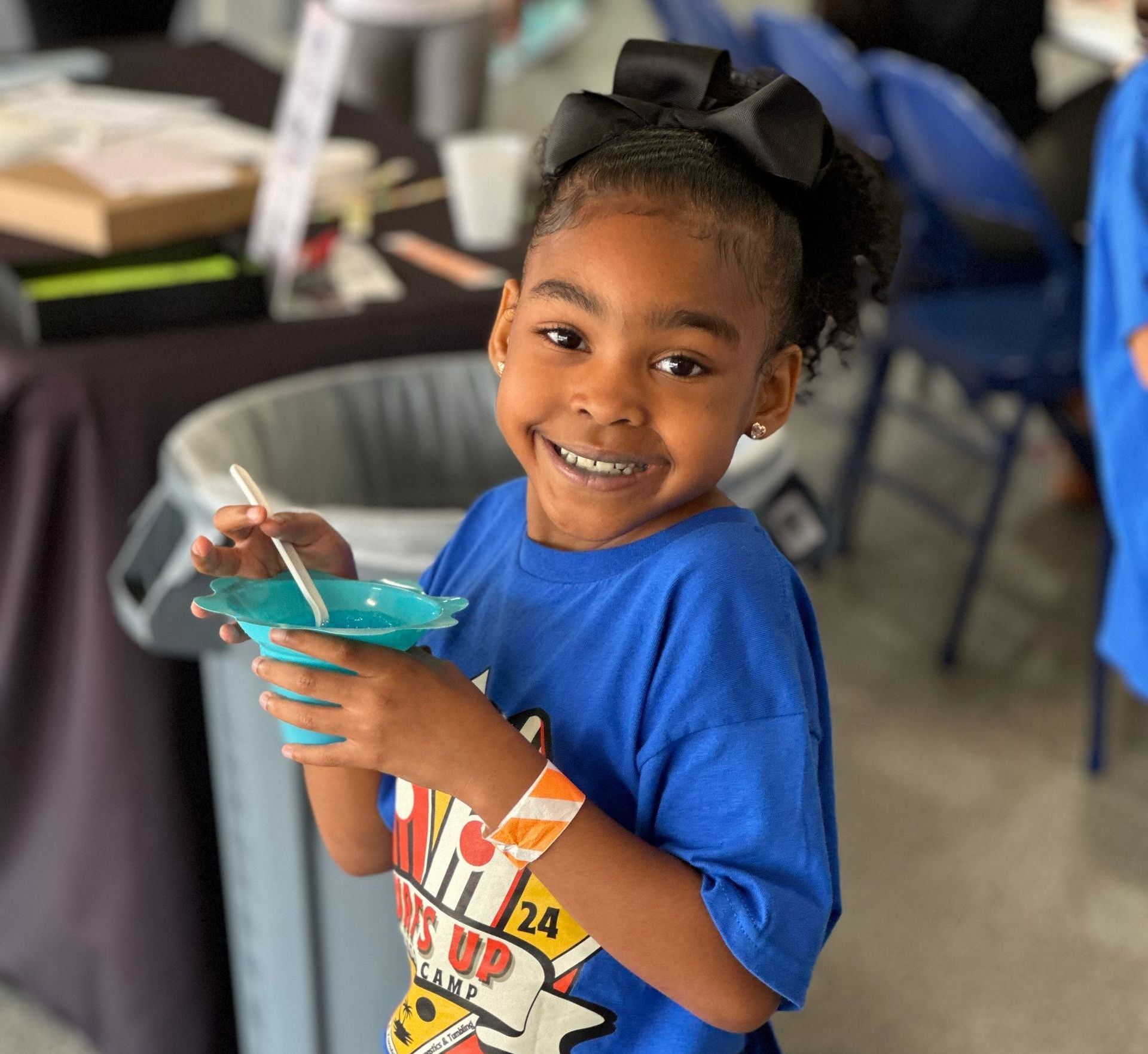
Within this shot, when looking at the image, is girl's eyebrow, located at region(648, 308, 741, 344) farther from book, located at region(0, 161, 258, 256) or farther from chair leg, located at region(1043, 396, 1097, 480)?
chair leg, located at region(1043, 396, 1097, 480)

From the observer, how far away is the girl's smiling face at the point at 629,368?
650mm

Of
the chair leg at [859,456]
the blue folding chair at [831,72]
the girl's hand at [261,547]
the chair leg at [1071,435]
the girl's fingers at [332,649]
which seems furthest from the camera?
the chair leg at [859,456]

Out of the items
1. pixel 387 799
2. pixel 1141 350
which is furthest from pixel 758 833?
pixel 1141 350

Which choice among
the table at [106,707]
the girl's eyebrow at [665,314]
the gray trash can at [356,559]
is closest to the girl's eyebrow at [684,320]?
the girl's eyebrow at [665,314]

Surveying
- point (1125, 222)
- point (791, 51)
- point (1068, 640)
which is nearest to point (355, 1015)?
point (1125, 222)

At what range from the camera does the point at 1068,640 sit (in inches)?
101

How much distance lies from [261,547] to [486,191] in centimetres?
123

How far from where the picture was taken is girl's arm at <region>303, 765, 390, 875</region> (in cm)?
84

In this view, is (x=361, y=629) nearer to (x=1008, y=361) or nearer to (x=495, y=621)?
(x=495, y=621)

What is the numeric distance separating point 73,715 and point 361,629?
3.13 ft

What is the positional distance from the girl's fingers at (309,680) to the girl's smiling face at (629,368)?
0.46 ft

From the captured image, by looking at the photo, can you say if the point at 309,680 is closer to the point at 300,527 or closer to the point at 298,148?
the point at 300,527

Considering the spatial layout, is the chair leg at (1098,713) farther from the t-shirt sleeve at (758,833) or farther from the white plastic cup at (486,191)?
the t-shirt sleeve at (758,833)

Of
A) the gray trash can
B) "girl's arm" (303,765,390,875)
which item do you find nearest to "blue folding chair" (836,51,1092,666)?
the gray trash can
